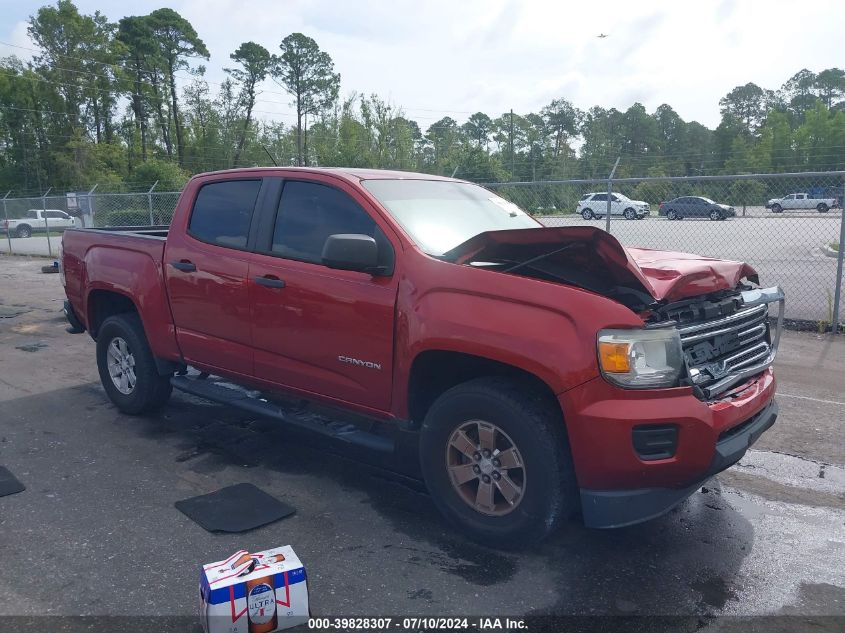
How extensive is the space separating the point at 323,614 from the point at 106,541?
139 cm

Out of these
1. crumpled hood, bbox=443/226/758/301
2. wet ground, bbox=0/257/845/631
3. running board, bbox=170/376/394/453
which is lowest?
wet ground, bbox=0/257/845/631

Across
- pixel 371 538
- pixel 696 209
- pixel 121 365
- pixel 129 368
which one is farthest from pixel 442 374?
pixel 696 209

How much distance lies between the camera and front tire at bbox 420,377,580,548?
3330mm

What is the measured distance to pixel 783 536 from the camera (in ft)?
12.5

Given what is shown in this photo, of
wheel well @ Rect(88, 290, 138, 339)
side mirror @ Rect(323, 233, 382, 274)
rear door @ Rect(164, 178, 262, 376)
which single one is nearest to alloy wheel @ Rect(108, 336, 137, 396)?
wheel well @ Rect(88, 290, 138, 339)

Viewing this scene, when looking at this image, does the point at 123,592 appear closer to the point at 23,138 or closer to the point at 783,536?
the point at 783,536

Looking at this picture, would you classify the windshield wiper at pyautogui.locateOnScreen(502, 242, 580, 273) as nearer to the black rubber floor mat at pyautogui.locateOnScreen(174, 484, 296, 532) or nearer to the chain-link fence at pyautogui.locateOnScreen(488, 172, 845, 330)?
the black rubber floor mat at pyautogui.locateOnScreen(174, 484, 296, 532)

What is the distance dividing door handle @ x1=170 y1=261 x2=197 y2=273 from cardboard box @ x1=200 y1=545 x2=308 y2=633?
99.1 inches

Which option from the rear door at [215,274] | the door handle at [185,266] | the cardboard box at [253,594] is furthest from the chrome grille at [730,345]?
the door handle at [185,266]

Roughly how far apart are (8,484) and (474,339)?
3142 mm

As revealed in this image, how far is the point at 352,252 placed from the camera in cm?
373

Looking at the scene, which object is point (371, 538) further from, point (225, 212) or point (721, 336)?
point (225, 212)

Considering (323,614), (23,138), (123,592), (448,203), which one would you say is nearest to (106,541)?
(123,592)

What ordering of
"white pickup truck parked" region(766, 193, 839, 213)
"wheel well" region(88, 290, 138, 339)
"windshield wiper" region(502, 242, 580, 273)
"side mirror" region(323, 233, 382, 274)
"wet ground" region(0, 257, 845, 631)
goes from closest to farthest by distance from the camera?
"wet ground" region(0, 257, 845, 631) < "windshield wiper" region(502, 242, 580, 273) < "side mirror" region(323, 233, 382, 274) < "wheel well" region(88, 290, 138, 339) < "white pickup truck parked" region(766, 193, 839, 213)
